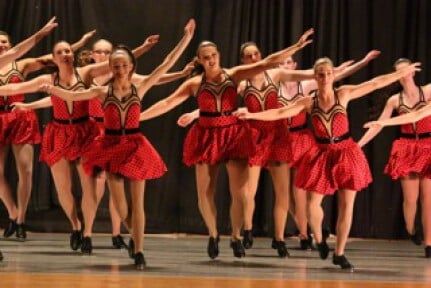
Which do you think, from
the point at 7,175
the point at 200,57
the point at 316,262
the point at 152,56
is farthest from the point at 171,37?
the point at 316,262

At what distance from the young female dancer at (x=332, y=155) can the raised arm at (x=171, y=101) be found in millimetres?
562

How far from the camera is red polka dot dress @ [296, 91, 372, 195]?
6.42 metres

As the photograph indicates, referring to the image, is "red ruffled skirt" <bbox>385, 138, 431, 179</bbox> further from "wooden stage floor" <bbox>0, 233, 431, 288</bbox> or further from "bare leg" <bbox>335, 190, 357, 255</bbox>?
"bare leg" <bbox>335, 190, 357, 255</bbox>

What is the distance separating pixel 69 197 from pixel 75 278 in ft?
5.40

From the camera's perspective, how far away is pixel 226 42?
30.7 feet

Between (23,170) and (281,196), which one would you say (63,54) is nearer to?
(23,170)

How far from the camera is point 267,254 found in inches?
300

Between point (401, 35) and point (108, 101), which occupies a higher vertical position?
point (401, 35)

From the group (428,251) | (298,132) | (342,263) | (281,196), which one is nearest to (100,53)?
(298,132)

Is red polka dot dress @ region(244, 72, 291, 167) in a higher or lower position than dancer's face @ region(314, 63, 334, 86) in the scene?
lower

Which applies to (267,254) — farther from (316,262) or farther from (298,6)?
(298,6)

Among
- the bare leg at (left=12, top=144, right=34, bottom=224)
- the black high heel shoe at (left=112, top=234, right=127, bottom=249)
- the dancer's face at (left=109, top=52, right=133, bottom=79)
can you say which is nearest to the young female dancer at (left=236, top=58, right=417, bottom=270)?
the dancer's face at (left=109, top=52, right=133, bottom=79)

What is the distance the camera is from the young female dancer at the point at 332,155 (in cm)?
643

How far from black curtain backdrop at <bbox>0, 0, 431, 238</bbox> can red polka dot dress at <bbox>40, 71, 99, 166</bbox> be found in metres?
2.03
